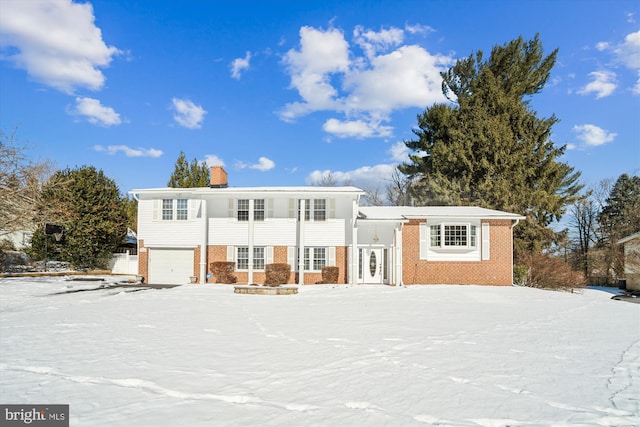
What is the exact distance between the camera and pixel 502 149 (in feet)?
98.2

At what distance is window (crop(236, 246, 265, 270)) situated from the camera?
21.1m

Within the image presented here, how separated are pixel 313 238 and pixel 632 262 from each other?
2190cm

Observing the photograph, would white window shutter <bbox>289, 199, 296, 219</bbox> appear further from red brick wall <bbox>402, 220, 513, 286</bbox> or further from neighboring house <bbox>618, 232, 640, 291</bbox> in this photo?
neighboring house <bbox>618, 232, 640, 291</bbox>

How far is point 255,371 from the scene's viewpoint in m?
5.92

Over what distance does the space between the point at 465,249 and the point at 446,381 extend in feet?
51.4

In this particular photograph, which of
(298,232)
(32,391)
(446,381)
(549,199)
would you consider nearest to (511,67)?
(549,199)

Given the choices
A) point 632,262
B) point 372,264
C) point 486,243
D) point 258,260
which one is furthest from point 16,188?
point 632,262

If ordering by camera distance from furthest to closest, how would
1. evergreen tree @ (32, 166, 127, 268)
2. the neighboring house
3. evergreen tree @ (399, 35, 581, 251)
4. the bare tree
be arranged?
evergreen tree @ (399, 35, 581, 251) → evergreen tree @ (32, 166, 127, 268) → the neighboring house → the bare tree

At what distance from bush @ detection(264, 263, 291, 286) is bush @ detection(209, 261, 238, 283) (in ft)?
6.42

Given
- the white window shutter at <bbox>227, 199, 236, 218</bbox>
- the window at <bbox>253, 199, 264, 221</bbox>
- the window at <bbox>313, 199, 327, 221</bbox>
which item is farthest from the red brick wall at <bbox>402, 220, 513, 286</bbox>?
the white window shutter at <bbox>227, 199, 236, 218</bbox>

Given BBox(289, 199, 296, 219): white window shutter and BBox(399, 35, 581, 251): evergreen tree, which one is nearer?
BBox(289, 199, 296, 219): white window shutter

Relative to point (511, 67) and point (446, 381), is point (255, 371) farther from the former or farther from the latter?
point (511, 67)

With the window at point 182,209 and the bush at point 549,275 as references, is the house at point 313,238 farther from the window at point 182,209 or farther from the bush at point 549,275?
the bush at point 549,275

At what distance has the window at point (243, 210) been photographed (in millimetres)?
21344
